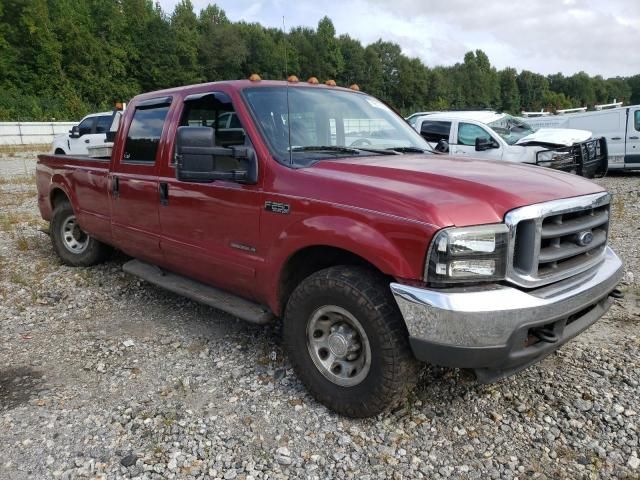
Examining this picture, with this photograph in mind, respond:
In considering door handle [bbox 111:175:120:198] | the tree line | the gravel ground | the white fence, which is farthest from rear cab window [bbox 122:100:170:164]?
the white fence

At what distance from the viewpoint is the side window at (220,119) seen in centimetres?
346

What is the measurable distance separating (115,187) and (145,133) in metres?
0.61

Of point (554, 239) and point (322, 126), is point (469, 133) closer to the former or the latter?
point (322, 126)

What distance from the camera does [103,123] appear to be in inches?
605

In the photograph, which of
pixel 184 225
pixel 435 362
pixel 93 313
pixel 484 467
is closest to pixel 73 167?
pixel 93 313

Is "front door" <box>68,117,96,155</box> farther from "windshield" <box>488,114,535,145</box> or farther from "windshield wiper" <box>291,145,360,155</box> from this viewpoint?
"windshield wiper" <box>291,145,360,155</box>

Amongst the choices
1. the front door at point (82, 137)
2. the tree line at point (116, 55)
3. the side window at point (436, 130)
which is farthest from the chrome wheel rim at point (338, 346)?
the tree line at point (116, 55)

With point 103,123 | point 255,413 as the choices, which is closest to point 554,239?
point 255,413

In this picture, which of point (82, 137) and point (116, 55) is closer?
point (82, 137)

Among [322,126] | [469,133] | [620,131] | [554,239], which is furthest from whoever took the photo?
[620,131]

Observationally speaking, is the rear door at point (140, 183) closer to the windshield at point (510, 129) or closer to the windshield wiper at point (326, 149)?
the windshield wiper at point (326, 149)

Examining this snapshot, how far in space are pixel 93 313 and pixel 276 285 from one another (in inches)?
92.1

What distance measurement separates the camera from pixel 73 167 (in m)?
5.54

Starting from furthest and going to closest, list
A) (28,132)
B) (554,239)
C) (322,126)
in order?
(28,132) → (322,126) → (554,239)
